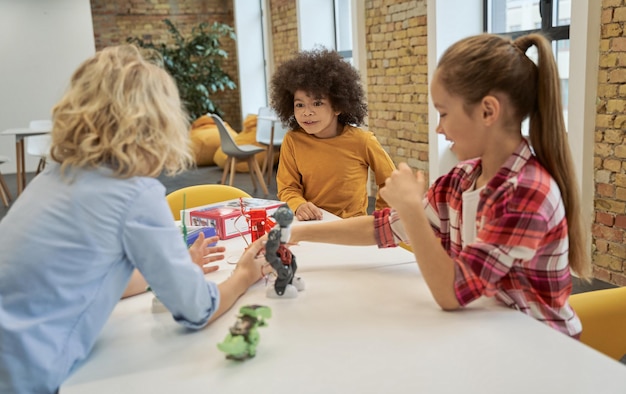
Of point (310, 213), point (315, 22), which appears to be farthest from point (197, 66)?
point (310, 213)

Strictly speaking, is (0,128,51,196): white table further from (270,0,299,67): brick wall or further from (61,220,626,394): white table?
(61,220,626,394): white table

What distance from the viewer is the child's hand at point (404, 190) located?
1368mm

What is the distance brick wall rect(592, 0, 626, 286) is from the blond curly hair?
9.02 ft

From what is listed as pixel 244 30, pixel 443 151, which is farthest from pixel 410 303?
pixel 244 30

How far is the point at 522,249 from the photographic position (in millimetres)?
1277

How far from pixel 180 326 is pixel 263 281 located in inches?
12.4

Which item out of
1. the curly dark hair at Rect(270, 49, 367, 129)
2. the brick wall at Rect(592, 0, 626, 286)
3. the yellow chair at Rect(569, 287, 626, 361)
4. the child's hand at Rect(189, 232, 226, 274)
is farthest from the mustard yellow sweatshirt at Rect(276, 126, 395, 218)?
the brick wall at Rect(592, 0, 626, 286)

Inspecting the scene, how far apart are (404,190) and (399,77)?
4.39 metres

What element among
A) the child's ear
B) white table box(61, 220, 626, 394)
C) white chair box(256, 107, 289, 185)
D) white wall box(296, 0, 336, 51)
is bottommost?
white chair box(256, 107, 289, 185)

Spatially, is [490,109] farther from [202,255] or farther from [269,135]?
[269,135]

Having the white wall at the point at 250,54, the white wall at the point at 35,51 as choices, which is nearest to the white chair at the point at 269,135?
the white wall at the point at 250,54

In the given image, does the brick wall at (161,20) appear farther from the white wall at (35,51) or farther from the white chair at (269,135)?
the white chair at (269,135)

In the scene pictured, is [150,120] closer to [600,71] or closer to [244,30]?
[600,71]

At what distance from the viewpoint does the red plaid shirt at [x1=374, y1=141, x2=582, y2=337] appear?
128 centimetres
